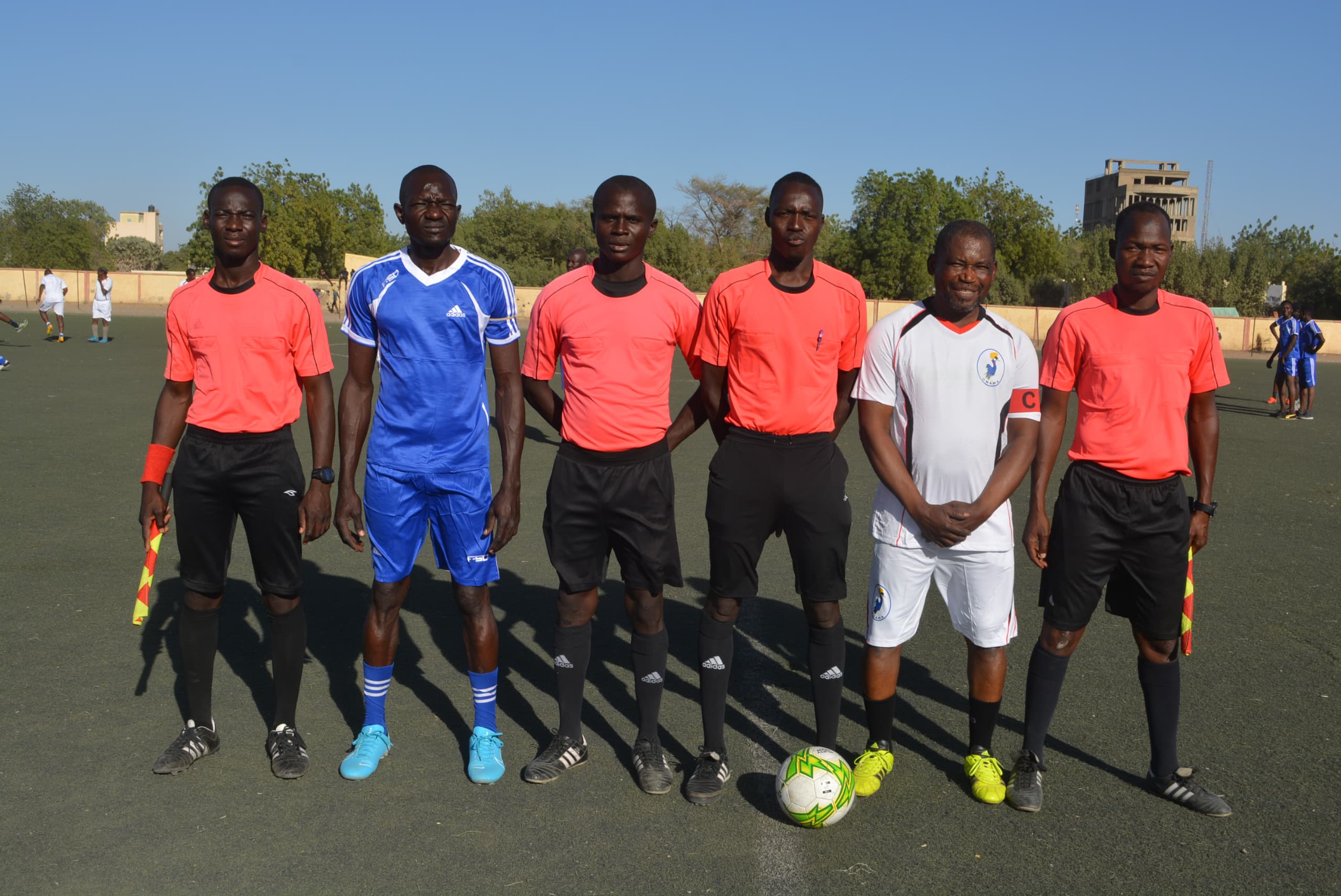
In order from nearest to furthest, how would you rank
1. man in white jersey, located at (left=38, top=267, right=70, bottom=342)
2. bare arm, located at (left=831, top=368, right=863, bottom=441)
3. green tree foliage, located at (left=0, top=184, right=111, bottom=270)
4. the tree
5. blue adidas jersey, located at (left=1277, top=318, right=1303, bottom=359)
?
bare arm, located at (left=831, top=368, right=863, bottom=441) → blue adidas jersey, located at (left=1277, top=318, right=1303, bottom=359) → man in white jersey, located at (left=38, top=267, right=70, bottom=342) → green tree foliage, located at (left=0, top=184, right=111, bottom=270) → the tree

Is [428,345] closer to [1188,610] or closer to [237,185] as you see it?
[237,185]

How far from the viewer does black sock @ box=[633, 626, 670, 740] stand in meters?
4.21

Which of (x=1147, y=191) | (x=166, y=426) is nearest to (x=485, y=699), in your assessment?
(x=166, y=426)

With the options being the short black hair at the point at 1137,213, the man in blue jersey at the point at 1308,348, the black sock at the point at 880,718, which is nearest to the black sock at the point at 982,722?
the black sock at the point at 880,718

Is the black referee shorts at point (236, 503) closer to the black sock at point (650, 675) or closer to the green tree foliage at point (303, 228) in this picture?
the black sock at point (650, 675)

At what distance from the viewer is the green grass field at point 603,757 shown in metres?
3.42

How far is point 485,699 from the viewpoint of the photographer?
14.0 feet

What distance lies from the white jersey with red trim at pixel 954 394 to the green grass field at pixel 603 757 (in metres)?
1.14

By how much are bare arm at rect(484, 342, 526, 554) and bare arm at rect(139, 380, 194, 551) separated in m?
1.29

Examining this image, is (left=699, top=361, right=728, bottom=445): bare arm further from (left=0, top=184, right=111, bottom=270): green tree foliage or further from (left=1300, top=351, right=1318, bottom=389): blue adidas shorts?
(left=0, top=184, right=111, bottom=270): green tree foliage

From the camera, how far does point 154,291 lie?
52344 mm

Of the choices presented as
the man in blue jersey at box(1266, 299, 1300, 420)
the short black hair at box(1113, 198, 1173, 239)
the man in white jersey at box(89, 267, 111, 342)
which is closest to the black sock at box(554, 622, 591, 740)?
the short black hair at box(1113, 198, 1173, 239)

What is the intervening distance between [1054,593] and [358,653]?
11.7 ft

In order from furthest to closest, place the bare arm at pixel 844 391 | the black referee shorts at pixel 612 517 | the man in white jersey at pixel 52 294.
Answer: the man in white jersey at pixel 52 294, the bare arm at pixel 844 391, the black referee shorts at pixel 612 517
